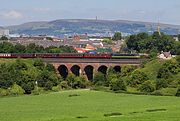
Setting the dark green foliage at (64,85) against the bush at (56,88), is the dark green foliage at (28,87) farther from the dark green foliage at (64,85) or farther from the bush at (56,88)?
the dark green foliage at (64,85)

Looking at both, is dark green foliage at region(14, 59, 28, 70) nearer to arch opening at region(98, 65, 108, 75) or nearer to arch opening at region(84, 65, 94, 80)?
arch opening at region(84, 65, 94, 80)

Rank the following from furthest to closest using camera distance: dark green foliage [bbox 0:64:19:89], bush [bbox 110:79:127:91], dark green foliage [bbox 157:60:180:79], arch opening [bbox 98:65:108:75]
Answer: arch opening [bbox 98:65:108:75], dark green foliage [bbox 0:64:19:89], dark green foliage [bbox 157:60:180:79], bush [bbox 110:79:127:91]

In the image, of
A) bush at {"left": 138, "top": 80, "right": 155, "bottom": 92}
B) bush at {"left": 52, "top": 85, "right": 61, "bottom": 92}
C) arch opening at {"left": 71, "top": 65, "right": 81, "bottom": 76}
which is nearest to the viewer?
bush at {"left": 138, "top": 80, "right": 155, "bottom": 92}

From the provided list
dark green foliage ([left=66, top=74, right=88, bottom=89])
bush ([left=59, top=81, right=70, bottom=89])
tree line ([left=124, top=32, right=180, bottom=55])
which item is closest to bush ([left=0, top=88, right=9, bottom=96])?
bush ([left=59, top=81, right=70, bottom=89])

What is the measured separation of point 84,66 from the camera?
11456 cm

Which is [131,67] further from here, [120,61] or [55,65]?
[55,65]

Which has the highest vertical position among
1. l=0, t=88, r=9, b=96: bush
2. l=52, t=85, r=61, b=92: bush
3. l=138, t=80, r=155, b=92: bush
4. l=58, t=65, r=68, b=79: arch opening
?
l=138, t=80, r=155, b=92: bush

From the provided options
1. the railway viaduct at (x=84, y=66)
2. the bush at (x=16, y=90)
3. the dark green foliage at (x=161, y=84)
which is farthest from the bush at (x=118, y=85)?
the railway viaduct at (x=84, y=66)

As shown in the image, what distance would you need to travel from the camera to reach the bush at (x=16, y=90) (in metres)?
83.8

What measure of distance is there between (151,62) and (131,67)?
3542mm

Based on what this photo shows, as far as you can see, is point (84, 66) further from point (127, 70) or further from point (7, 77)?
point (7, 77)

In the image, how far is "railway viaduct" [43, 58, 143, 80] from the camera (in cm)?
11156

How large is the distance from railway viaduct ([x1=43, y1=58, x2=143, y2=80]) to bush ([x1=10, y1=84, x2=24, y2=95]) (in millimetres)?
28109

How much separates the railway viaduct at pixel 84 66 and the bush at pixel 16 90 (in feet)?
92.2
